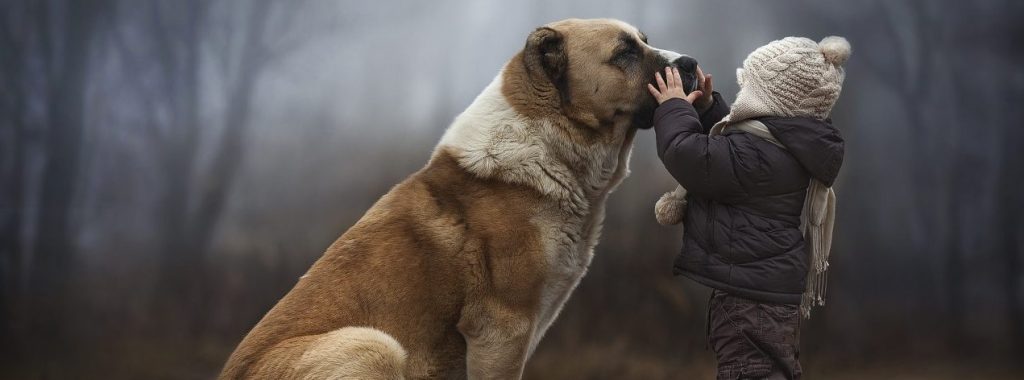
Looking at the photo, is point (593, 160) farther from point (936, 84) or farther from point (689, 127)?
point (936, 84)

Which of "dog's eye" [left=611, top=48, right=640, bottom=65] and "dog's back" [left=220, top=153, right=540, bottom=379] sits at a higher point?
"dog's eye" [left=611, top=48, right=640, bottom=65]

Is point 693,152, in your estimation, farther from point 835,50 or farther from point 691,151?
point 835,50

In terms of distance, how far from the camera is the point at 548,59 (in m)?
3.29

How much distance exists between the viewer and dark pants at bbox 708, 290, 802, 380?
312 cm

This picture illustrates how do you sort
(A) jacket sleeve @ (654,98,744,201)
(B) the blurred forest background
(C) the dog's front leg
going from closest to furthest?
(A) jacket sleeve @ (654,98,744,201), (C) the dog's front leg, (B) the blurred forest background

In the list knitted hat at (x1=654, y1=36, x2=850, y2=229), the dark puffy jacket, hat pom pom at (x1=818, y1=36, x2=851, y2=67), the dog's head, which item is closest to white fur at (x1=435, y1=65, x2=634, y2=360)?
the dog's head

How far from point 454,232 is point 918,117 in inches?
143

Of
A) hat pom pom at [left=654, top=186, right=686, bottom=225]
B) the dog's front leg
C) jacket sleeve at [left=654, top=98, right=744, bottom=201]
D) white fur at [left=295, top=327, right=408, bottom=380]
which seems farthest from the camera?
hat pom pom at [left=654, top=186, right=686, bottom=225]

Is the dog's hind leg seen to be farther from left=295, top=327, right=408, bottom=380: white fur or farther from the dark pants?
the dark pants

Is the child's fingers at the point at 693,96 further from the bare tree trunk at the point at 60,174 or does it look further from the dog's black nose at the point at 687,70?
the bare tree trunk at the point at 60,174

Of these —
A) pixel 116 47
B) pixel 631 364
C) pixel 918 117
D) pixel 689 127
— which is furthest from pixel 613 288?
pixel 116 47

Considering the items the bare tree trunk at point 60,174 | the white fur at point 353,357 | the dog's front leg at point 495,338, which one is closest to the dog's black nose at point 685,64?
the dog's front leg at point 495,338

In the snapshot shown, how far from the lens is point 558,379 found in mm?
5477

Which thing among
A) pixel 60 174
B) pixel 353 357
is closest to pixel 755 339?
pixel 353 357
